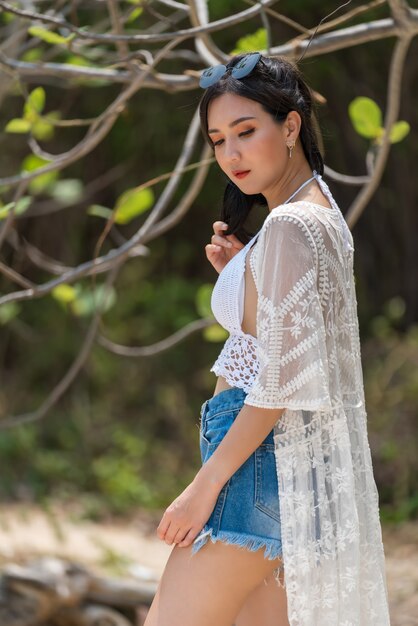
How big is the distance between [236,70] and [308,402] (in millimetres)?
663

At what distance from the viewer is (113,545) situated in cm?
566

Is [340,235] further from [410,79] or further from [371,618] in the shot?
[410,79]

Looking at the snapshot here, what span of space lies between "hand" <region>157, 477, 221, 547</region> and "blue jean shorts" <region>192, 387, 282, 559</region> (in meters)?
0.02

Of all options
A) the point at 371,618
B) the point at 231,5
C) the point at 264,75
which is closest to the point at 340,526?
the point at 371,618

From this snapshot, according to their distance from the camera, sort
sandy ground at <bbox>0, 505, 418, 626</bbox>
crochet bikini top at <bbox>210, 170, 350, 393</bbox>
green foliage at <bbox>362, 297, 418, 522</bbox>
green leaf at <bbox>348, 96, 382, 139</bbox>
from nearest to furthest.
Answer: crochet bikini top at <bbox>210, 170, 350, 393</bbox>
green leaf at <bbox>348, 96, 382, 139</bbox>
sandy ground at <bbox>0, 505, 418, 626</bbox>
green foliage at <bbox>362, 297, 418, 522</bbox>

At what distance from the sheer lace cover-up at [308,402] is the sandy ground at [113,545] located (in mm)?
2370

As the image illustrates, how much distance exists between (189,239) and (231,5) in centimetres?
309

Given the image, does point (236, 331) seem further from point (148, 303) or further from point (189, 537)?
point (148, 303)

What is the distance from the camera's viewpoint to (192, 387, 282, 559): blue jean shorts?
6.18ft

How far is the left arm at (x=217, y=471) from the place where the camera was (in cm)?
185

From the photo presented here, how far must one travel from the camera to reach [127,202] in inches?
132

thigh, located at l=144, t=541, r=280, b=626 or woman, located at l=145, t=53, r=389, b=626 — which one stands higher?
woman, located at l=145, t=53, r=389, b=626

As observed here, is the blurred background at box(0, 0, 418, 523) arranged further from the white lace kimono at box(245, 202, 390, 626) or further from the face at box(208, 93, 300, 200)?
the white lace kimono at box(245, 202, 390, 626)

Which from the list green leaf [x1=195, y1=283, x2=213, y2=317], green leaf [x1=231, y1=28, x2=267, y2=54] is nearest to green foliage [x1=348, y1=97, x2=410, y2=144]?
green leaf [x1=231, y1=28, x2=267, y2=54]
